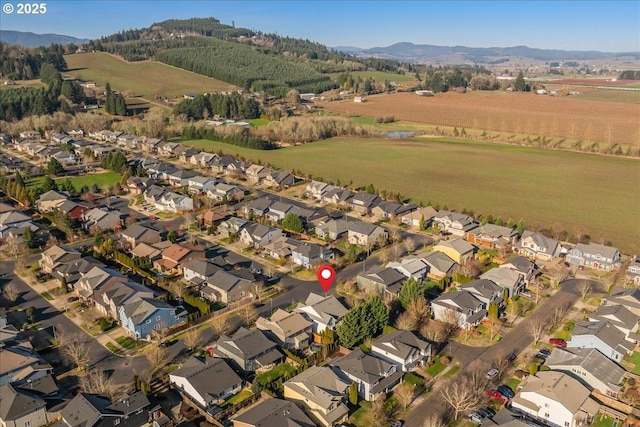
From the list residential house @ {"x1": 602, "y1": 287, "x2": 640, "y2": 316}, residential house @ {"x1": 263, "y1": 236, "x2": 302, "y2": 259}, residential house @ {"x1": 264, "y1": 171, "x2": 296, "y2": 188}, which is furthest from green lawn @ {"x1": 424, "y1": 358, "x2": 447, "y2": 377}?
residential house @ {"x1": 264, "y1": 171, "x2": 296, "y2": 188}

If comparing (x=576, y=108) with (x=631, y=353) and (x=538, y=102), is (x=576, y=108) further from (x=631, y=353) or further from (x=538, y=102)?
(x=631, y=353)

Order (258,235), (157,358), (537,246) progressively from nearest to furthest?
(157,358) < (537,246) < (258,235)

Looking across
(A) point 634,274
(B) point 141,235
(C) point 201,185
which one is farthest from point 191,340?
(C) point 201,185

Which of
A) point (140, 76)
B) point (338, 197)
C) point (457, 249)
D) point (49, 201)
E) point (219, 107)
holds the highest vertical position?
point (140, 76)

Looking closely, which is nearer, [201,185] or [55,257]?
[55,257]

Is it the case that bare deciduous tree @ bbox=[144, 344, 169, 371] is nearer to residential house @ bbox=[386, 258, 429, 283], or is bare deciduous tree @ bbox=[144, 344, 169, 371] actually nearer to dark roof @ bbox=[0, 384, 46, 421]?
dark roof @ bbox=[0, 384, 46, 421]

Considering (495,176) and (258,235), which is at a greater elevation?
(495,176)

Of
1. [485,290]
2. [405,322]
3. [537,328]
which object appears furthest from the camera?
[485,290]

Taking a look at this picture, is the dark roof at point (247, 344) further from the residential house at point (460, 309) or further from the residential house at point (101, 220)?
the residential house at point (101, 220)

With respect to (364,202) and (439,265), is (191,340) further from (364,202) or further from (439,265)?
(364,202)

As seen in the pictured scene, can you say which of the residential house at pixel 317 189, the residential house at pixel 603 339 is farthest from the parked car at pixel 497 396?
the residential house at pixel 317 189
